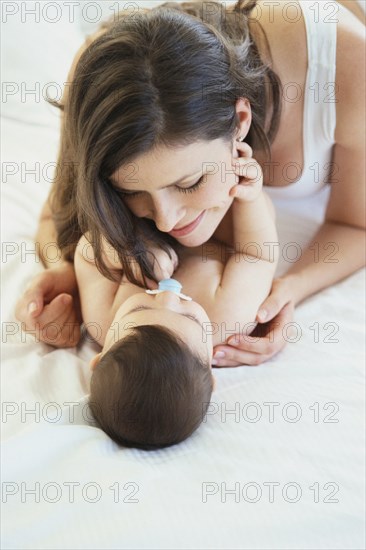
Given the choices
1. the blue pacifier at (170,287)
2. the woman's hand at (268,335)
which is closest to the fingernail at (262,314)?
the woman's hand at (268,335)

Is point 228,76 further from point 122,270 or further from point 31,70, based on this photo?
point 31,70

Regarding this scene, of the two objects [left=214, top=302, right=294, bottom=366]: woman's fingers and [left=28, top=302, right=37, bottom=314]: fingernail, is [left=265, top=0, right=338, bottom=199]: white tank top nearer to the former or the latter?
[left=214, top=302, right=294, bottom=366]: woman's fingers

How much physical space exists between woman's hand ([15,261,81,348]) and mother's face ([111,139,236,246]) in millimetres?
243

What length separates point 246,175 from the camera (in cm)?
110

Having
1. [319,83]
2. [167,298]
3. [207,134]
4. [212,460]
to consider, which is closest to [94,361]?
[167,298]

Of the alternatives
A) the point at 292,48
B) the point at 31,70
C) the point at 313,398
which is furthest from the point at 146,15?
the point at 31,70

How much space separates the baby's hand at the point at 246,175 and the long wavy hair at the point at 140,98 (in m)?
0.05

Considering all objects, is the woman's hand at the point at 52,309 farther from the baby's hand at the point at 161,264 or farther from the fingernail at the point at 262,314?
the fingernail at the point at 262,314

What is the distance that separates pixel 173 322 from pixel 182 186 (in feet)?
0.67

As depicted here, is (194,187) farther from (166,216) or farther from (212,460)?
(212,460)

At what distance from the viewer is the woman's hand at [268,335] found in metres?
1.10

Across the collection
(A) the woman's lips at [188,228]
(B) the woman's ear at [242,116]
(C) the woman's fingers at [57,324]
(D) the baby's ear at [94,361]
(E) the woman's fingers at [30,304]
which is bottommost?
(C) the woman's fingers at [57,324]

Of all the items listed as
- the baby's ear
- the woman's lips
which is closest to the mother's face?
the woman's lips

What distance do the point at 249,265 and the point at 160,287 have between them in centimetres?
18
